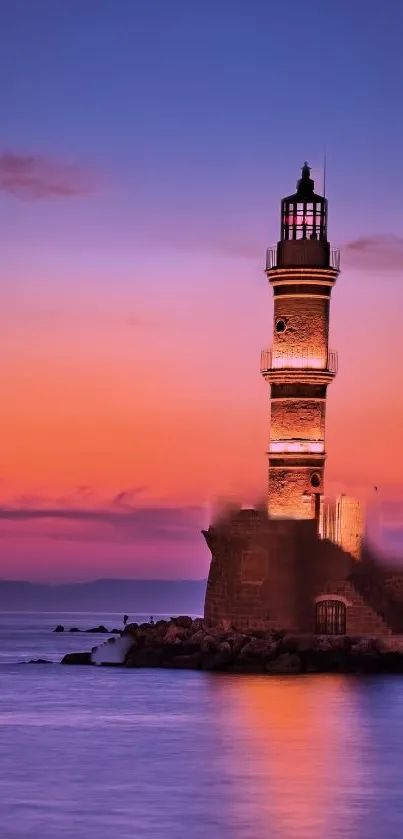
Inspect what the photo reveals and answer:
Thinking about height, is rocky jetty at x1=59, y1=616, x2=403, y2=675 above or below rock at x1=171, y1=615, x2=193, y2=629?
below

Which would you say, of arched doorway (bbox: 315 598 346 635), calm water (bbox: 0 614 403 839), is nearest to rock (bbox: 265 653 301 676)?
calm water (bbox: 0 614 403 839)

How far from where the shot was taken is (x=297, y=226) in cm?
5847

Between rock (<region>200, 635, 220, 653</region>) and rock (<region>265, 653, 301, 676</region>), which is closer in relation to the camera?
rock (<region>265, 653, 301, 676</region>)

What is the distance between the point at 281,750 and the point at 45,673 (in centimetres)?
2157

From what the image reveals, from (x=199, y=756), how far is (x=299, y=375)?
1859 cm

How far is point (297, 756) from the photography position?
134ft

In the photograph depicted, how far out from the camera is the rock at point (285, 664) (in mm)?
55469

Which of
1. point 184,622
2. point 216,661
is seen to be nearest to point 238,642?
point 216,661

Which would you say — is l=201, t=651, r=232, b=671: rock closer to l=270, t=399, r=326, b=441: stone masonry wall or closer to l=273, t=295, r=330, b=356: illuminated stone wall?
A: l=270, t=399, r=326, b=441: stone masonry wall

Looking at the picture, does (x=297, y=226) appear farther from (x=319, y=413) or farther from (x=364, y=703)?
(x=364, y=703)

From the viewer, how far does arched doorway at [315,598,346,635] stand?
187 ft

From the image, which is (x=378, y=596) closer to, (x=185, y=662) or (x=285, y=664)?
(x=285, y=664)

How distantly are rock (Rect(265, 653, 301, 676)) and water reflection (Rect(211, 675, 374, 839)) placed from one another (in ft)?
1.76

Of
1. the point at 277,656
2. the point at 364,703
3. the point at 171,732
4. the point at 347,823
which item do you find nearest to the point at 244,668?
the point at 277,656
